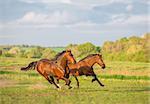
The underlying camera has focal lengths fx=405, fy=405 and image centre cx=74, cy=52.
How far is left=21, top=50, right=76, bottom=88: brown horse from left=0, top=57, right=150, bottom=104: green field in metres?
0.13

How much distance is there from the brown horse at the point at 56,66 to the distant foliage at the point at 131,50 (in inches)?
29.1

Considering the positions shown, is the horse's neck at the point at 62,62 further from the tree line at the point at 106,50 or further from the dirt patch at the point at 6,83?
the dirt patch at the point at 6,83

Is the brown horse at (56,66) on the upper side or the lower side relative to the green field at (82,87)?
upper

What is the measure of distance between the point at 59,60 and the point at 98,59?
47 centimetres

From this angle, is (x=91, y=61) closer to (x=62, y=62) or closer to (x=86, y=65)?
(x=86, y=65)

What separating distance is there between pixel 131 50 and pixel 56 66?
137 centimetres

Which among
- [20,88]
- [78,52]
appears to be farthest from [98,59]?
[20,88]

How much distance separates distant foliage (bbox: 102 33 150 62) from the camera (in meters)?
5.29

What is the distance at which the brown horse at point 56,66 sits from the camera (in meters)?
4.66

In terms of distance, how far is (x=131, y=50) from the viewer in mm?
5570

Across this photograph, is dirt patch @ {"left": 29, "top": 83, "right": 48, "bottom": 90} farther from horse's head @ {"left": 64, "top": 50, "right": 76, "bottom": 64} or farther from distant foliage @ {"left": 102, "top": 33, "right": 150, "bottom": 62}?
distant foliage @ {"left": 102, "top": 33, "right": 150, "bottom": 62}

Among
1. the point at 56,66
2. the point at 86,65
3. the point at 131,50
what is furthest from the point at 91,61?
the point at 131,50

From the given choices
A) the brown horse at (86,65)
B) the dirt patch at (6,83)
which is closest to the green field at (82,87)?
the dirt patch at (6,83)

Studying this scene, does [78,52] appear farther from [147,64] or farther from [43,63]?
[147,64]
